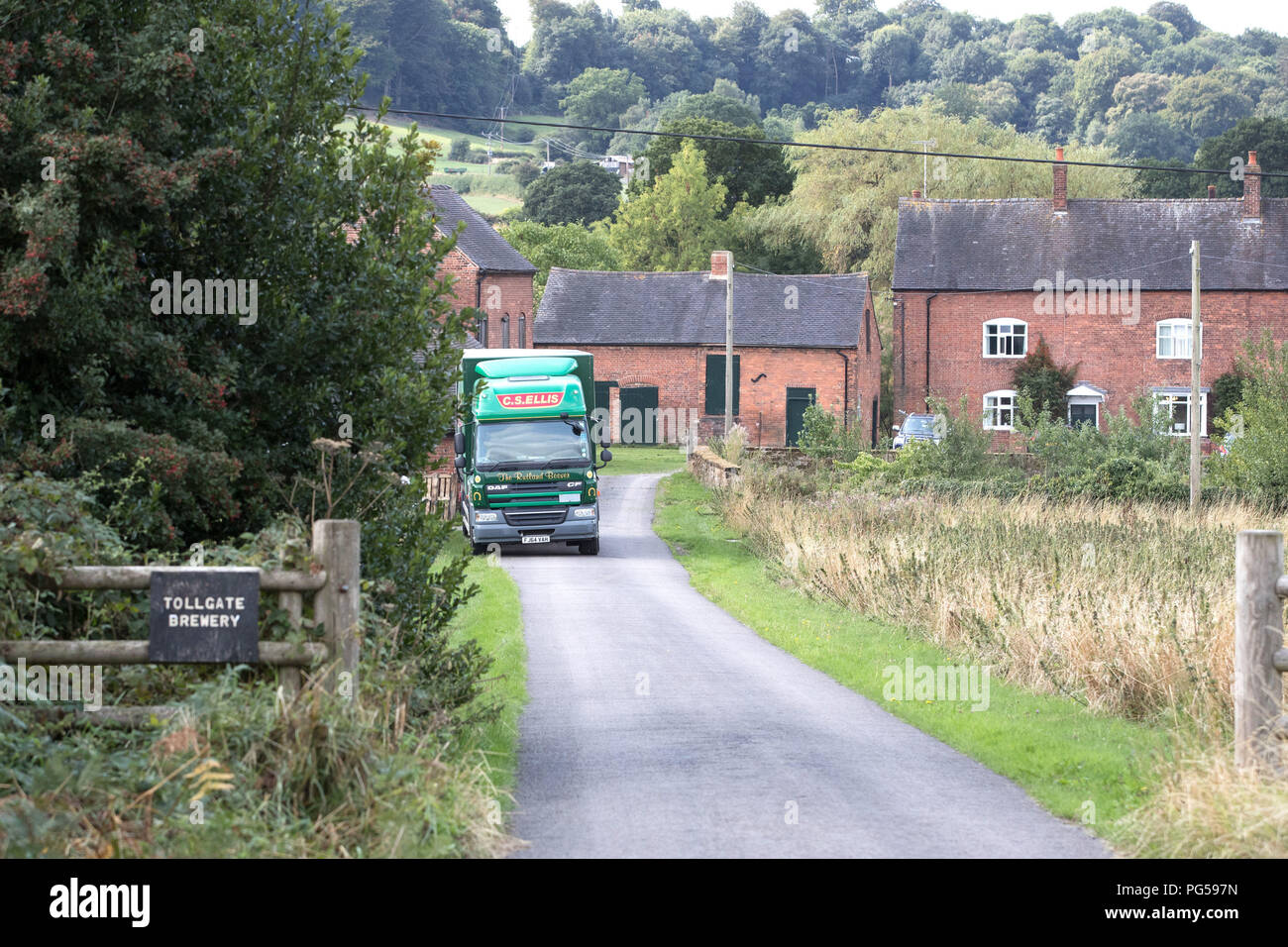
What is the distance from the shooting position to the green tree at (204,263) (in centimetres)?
843

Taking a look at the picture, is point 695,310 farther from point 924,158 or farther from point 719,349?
point 924,158

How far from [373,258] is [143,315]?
5.15ft

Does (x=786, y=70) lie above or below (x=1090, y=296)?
above

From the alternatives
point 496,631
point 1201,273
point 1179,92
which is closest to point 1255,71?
point 1179,92

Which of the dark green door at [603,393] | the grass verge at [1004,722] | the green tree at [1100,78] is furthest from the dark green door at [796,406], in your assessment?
the green tree at [1100,78]

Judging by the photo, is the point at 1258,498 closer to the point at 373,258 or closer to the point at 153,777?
the point at 373,258

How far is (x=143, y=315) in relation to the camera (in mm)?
8984

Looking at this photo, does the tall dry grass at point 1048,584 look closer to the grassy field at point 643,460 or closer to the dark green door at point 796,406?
the grassy field at point 643,460

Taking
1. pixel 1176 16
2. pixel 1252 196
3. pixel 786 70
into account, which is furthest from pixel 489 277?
pixel 1176 16

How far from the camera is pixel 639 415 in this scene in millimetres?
56656

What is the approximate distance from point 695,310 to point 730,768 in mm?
48286

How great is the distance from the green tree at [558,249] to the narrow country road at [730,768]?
181 feet

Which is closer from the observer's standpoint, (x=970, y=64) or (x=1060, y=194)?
(x=1060, y=194)

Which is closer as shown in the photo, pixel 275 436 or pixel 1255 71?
pixel 275 436
